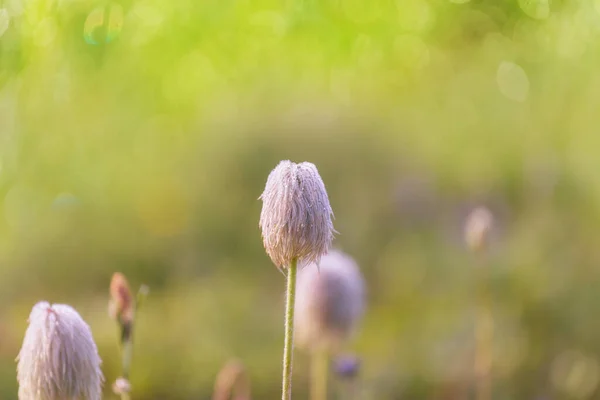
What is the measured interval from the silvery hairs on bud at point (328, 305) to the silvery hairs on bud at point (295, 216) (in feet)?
2.04

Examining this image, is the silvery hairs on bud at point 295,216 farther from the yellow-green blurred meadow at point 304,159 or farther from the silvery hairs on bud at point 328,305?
the yellow-green blurred meadow at point 304,159

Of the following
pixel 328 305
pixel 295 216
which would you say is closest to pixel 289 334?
pixel 295 216

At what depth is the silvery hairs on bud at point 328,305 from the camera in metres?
1.52

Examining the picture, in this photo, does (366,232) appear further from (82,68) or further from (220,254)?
(82,68)

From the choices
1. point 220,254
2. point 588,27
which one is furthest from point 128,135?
point 588,27

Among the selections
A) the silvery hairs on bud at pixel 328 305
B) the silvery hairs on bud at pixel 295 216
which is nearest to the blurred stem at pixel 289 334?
the silvery hairs on bud at pixel 295 216

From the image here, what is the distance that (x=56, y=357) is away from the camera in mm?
831

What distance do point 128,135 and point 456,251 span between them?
2.20 metres

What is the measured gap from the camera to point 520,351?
10.2ft

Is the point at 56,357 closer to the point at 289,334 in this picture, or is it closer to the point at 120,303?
the point at 120,303

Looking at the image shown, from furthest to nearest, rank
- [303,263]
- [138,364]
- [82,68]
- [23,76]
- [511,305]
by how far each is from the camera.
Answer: [82,68]
[23,76]
[511,305]
[138,364]
[303,263]

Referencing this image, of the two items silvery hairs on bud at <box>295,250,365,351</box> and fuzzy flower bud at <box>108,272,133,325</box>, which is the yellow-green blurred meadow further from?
fuzzy flower bud at <box>108,272,133,325</box>

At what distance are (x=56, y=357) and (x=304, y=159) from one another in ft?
10.5

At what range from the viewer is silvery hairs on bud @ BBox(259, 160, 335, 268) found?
0.86 m
